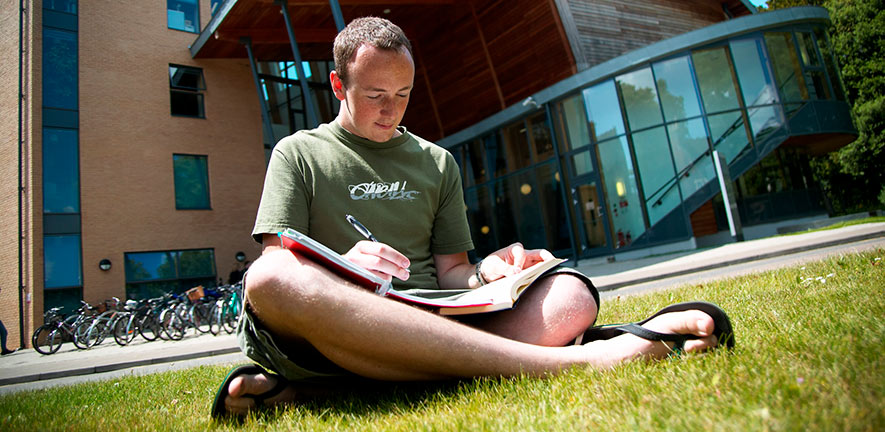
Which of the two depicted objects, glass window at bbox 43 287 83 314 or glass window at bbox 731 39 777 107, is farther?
glass window at bbox 43 287 83 314

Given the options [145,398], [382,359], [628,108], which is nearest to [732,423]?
[382,359]

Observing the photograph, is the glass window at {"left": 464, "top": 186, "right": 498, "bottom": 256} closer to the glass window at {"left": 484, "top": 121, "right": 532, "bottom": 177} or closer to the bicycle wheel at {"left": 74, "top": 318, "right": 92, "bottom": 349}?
the glass window at {"left": 484, "top": 121, "right": 532, "bottom": 177}

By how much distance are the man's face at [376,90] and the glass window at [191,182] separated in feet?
58.5

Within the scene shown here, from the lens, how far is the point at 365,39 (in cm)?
201

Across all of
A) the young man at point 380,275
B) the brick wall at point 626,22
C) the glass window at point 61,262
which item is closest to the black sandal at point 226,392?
the young man at point 380,275

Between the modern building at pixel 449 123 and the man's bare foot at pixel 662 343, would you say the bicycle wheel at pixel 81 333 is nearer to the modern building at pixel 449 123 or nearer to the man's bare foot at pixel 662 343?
the modern building at pixel 449 123

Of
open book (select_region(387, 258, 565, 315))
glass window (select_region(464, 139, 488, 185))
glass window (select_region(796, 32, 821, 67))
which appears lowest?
open book (select_region(387, 258, 565, 315))

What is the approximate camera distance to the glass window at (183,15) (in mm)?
18781

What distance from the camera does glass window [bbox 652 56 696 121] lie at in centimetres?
1490

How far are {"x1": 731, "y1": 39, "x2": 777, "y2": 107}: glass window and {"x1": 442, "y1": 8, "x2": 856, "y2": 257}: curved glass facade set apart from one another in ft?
0.09

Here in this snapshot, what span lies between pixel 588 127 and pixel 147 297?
15.1m

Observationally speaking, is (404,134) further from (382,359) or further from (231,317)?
(231,317)

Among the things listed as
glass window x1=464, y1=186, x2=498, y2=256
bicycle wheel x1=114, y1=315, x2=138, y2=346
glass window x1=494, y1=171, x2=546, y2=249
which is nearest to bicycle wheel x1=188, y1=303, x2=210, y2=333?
bicycle wheel x1=114, y1=315, x2=138, y2=346

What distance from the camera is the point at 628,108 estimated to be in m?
15.4
